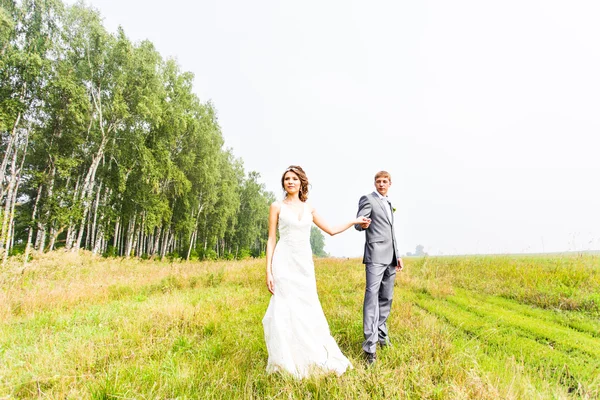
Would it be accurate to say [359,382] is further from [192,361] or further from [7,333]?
[7,333]

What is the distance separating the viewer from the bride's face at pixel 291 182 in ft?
12.6

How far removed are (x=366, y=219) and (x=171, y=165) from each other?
2173cm

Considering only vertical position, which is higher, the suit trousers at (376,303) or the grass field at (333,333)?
the suit trousers at (376,303)

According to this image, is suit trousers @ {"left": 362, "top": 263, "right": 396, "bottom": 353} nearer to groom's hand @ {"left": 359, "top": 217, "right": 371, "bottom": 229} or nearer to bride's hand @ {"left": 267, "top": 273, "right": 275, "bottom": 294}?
groom's hand @ {"left": 359, "top": 217, "right": 371, "bottom": 229}

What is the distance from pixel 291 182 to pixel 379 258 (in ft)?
5.92

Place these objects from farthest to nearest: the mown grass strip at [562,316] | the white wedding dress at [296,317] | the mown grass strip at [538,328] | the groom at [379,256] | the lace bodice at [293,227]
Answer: the mown grass strip at [562,316]
the mown grass strip at [538,328]
the groom at [379,256]
the lace bodice at [293,227]
the white wedding dress at [296,317]

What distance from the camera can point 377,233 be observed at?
14.5ft

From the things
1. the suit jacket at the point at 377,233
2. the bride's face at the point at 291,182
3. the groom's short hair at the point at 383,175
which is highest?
the groom's short hair at the point at 383,175

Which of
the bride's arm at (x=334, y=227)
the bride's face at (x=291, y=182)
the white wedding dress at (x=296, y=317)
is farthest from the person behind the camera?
the bride's arm at (x=334, y=227)

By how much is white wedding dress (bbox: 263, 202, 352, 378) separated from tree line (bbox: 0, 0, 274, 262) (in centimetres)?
1702

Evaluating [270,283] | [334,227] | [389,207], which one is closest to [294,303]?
[270,283]

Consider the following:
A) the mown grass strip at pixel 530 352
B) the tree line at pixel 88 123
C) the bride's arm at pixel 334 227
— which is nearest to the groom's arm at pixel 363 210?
the bride's arm at pixel 334 227

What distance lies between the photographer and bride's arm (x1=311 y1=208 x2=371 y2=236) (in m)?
4.08

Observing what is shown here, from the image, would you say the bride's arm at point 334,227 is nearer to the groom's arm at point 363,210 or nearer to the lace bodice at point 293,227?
the groom's arm at point 363,210
